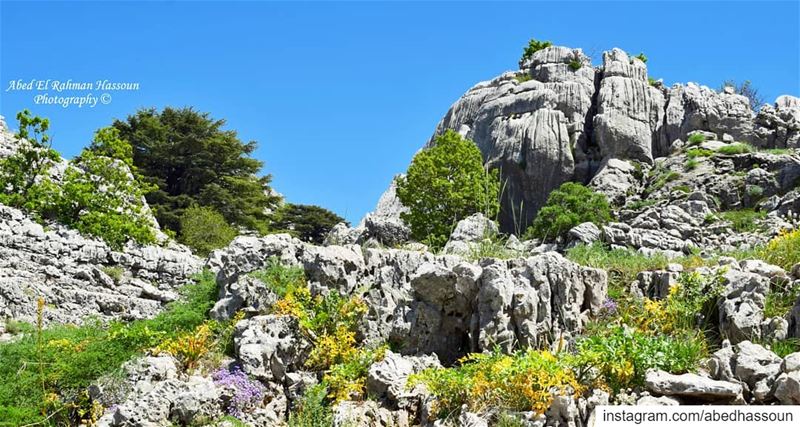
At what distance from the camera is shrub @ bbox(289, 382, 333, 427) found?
321 inches

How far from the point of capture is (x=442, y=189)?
32.3 meters

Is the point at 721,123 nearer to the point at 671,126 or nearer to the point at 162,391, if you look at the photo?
the point at 671,126

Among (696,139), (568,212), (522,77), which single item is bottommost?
(568,212)

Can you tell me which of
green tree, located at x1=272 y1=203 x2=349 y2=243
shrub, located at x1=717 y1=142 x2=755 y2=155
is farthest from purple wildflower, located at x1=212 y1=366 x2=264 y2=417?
green tree, located at x1=272 y1=203 x2=349 y2=243

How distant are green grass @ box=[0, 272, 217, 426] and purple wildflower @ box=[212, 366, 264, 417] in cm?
137

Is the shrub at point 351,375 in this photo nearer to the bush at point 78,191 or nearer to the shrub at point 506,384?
the shrub at point 506,384

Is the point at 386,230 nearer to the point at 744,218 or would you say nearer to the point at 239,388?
the point at 744,218

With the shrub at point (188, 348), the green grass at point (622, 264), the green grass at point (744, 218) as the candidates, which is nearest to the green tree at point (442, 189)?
the green grass at point (744, 218)

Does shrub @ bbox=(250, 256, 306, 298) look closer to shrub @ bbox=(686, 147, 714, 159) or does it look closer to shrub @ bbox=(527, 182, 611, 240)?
shrub @ bbox=(527, 182, 611, 240)

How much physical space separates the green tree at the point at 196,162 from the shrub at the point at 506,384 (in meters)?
31.9

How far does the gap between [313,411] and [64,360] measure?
3.36m

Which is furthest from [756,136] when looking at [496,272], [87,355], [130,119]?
[87,355]

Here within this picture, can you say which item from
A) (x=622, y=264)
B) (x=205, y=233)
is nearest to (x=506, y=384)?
(x=622, y=264)

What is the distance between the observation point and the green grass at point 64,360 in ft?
29.1
